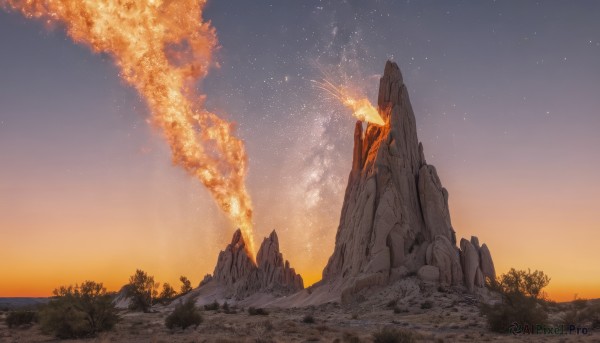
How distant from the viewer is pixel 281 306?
2542 inches

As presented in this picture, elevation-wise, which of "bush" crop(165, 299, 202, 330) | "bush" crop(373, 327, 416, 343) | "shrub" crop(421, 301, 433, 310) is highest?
"shrub" crop(421, 301, 433, 310)

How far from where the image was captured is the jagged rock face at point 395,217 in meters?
54.2

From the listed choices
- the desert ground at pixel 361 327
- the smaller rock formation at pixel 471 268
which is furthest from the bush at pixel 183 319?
the smaller rock formation at pixel 471 268

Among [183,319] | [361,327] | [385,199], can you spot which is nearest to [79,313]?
[183,319]

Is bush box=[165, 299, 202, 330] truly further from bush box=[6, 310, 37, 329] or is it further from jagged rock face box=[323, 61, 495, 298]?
jagged rock face box=[323, 61, 495, 298]

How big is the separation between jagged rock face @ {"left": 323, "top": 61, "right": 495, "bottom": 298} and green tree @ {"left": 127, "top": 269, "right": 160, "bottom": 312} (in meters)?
26.0

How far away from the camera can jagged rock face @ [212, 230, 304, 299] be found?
291 feet

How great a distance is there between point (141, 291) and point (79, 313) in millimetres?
37418

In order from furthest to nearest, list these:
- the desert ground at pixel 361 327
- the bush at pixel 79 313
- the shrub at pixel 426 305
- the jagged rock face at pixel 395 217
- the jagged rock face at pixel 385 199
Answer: the jagged rock face at pixel 385 199 → the jagged rock face at pixel 395 217 → the shrub at pixel 426 305 → the bush at pixel 79 313 → the desert ground at pixel 361 327

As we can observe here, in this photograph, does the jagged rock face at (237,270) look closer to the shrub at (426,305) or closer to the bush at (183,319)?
the shrub at (426,305)

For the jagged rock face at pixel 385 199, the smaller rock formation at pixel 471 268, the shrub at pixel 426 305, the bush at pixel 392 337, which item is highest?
the jagged rock face at pixel 385 199

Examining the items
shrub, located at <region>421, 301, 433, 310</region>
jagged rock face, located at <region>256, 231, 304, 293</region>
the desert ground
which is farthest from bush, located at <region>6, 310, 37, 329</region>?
jagged rock face, located at <region>256, 231, 304, 293</region>

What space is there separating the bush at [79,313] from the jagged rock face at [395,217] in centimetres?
2858

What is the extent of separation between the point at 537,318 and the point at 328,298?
95.2 ft
